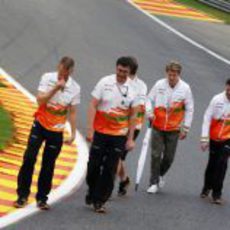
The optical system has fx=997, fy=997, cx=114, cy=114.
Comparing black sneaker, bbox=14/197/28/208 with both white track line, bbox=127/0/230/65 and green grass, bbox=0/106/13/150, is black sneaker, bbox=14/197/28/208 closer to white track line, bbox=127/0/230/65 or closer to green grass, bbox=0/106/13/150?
green grass, bbox=0/106/13/150

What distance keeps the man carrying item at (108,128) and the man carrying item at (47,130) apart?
360 mm

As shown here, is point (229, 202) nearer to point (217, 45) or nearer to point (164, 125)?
point (164, 125)

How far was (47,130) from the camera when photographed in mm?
12492

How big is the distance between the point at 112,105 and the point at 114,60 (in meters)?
13.2

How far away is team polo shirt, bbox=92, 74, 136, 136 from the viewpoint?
12703 mm

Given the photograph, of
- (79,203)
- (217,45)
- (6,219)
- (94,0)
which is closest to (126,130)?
(79,203)

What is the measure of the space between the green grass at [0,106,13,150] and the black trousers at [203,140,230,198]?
3.28 meters

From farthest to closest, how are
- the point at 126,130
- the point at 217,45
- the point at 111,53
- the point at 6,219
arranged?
1. the point at 217,45
2. the point at 111,53
3. the point at 126,130
4. the point at 6,219

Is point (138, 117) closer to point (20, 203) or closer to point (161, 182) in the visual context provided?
point (161, 182)

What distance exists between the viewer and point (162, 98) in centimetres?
1446

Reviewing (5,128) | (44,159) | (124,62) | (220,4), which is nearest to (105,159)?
(44,159)

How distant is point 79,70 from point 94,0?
33.3 feet

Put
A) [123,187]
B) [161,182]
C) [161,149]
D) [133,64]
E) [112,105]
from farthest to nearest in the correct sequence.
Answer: [161,182] → [161,149] → [123,187] → [133,64] → [112,105]

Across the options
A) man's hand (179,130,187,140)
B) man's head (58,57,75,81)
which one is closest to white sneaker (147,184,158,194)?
man's hand (179,130,187,140)
